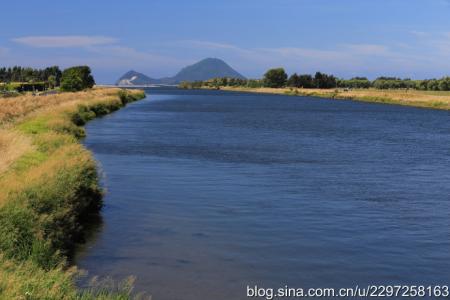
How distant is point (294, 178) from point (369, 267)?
523 inches

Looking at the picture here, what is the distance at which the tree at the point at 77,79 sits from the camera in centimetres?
13275

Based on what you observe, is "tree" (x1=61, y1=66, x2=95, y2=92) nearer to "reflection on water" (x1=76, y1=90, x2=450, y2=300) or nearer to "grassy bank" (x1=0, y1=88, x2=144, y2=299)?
"reflection on water" (x1=76, y1=90, x2=450, y2=300)

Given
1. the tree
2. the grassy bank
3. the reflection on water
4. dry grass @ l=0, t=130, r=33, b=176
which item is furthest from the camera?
the tree

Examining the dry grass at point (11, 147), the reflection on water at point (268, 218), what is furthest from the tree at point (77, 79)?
the dry grass at point (11, 147)

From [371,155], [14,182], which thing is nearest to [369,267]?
[14,182]

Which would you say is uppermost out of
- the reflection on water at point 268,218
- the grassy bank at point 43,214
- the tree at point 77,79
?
the tree at point 77,79

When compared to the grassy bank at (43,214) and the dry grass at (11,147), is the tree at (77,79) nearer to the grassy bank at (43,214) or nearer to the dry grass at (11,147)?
the dry grass at (11,147)

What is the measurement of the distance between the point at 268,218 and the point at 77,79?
4795 inches

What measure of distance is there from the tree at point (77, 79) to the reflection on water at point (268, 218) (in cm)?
9510

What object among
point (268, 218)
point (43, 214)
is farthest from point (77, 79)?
point (43, 214)

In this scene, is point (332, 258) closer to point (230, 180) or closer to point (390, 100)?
point (230, 180)

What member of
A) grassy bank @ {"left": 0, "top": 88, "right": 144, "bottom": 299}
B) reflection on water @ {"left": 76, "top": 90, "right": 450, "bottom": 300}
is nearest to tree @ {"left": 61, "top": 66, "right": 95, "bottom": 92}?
reflection on water @ {"left": 76, "top": 90, "right": 450, "bottom": 300}

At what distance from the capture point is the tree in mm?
132750

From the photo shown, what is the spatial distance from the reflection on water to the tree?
312 feet
